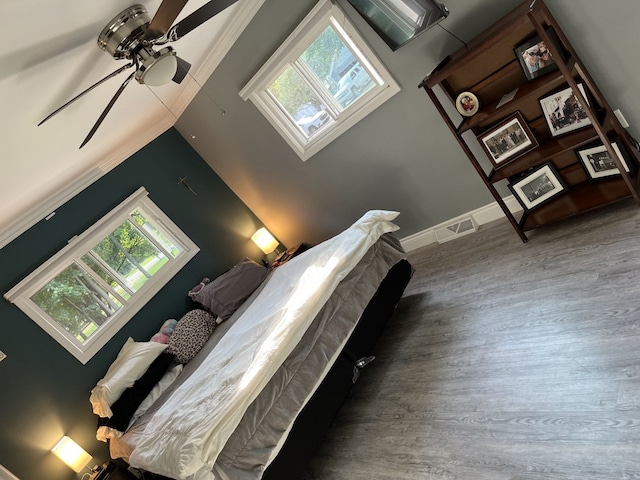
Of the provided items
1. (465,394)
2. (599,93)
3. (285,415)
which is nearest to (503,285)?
(465,394)

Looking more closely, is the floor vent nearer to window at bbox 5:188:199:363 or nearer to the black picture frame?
the black picture frame

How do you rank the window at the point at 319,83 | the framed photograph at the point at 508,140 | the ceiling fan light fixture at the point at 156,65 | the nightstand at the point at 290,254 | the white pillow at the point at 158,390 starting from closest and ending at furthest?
1. the ceiling fan light fixture at the point at 156,65
2. the framed photograph at the point at 508,140
3. the window at the point at 319,83
4. the white pillow at the point at 158,390
5. the nightstand at the point at 290,254

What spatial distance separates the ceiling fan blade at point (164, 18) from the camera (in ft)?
5.98

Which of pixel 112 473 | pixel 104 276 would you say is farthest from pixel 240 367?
pixel 104 276

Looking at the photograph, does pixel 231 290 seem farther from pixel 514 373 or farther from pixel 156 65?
pixel 514 373

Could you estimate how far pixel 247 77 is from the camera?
400 centimetres

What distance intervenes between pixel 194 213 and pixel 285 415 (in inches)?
120

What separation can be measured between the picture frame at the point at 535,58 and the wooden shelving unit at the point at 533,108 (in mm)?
37

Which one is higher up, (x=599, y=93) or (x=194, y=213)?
(x=194, y=213)

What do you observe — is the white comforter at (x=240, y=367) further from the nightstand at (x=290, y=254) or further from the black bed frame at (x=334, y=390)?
the nightstand at (x=290, y=254)

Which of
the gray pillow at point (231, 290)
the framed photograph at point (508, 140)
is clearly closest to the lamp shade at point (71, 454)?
the gray pillow at point (231, 290)

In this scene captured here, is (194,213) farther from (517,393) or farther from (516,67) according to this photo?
(517,393)

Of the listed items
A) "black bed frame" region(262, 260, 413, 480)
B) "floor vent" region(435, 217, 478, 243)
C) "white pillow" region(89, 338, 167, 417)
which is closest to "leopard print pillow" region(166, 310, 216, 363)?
"white pillow" region(89, 338, 167, 417)

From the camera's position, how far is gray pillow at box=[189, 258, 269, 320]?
13.6 feet
